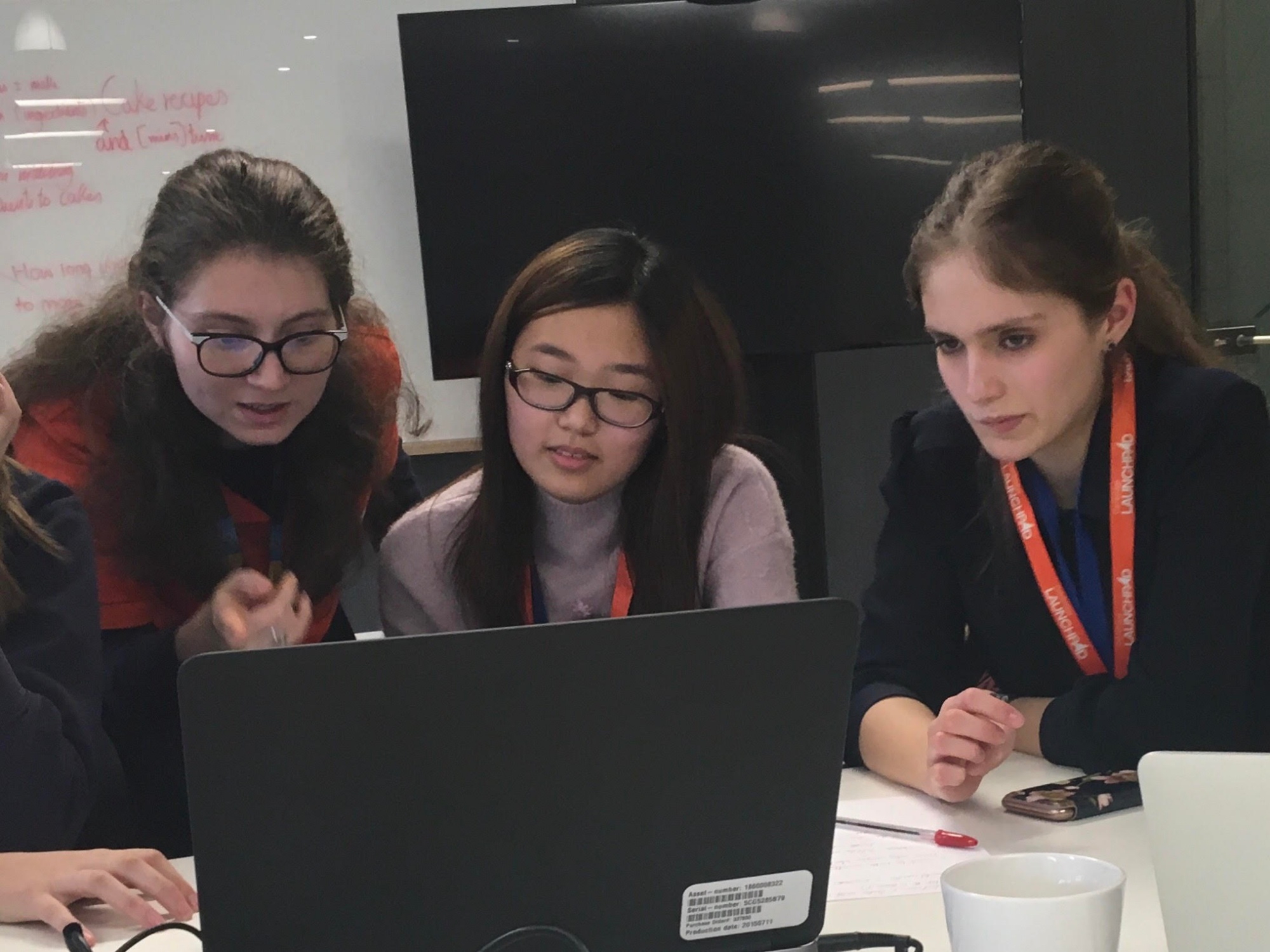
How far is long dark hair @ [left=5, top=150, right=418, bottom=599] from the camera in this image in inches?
70.6

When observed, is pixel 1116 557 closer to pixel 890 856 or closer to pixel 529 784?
pixel 890 856

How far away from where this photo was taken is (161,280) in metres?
1.83

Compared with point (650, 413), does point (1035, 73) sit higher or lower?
higher

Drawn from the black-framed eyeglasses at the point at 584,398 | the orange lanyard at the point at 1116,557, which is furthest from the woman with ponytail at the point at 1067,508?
the black-framed eyeglasses at the point at 584,398

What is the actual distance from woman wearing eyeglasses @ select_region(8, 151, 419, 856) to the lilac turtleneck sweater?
120 millimetres

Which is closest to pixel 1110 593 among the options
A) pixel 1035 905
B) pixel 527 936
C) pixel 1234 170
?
pixel 1035 905

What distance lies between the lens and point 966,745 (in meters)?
1.37

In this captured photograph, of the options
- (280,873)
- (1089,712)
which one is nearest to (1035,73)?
(1089,712)

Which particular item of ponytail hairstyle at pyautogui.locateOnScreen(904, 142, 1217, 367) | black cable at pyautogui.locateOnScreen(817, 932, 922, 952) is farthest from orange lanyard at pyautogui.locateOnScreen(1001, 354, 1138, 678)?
black cable at pyautogui.locateOnScreen(817, 932, 922, 952)

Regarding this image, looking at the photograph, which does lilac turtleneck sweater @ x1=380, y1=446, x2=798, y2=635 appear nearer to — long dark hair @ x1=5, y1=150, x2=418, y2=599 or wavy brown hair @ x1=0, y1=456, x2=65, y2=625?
long dark hair @ x1=5, y1=150, x2=418, y2=599

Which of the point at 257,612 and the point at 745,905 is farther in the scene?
the point at 257,612

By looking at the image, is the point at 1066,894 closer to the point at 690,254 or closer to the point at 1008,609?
the point at 1008,609

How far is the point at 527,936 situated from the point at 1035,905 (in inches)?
11.8

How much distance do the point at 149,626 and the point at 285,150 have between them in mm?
1555
